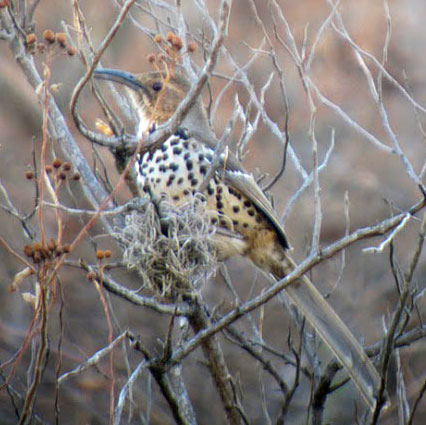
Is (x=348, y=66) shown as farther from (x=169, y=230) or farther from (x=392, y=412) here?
(x=169, y=230)

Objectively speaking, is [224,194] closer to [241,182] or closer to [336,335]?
[241,182]

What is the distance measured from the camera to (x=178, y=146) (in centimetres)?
486

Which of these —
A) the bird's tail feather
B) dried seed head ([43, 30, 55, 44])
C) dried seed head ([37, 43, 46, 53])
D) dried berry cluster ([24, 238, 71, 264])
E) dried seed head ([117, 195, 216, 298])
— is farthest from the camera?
the bird's tail feather

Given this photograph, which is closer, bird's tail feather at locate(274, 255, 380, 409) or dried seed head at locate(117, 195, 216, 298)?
dried seed head at locate(117, 195, 216, 298)

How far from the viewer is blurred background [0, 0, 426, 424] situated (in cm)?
662

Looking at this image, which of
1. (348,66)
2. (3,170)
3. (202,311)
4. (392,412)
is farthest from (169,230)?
(348,66)

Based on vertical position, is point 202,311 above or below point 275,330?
below

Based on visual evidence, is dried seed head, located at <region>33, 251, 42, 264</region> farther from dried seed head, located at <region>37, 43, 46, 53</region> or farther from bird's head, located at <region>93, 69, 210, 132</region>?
bird's head, located at <region>93, 69, 210, 132</region>

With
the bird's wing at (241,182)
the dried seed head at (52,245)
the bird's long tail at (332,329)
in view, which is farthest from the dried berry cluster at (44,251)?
the bird's wing at (241,182)

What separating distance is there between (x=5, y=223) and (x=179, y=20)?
2813 mm

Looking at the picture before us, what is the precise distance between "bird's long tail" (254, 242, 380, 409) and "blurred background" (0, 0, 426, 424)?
37.1 inches

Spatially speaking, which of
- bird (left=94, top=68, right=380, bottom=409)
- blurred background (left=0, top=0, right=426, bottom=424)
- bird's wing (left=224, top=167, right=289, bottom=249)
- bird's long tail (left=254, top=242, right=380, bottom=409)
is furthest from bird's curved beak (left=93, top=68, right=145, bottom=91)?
bird's long tail (left=254, top=242, right=380, bottom=409)

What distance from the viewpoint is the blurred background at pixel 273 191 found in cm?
662

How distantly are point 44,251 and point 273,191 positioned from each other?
14.7ft
